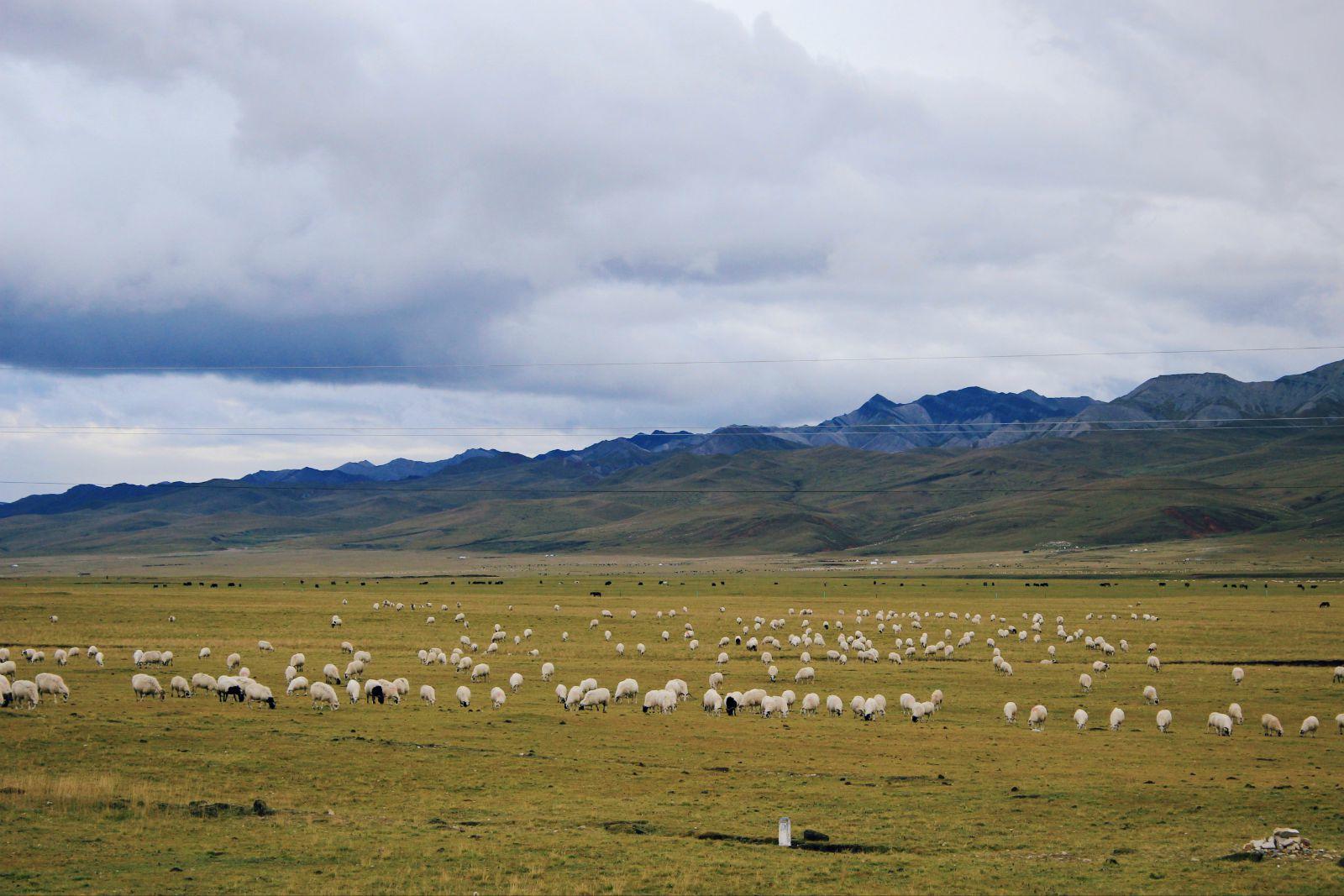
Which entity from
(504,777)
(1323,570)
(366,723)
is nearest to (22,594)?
(366,723)

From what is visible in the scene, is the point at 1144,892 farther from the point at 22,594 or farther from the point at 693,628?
the point at 22,594

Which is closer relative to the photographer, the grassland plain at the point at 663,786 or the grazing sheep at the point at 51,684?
the grassland plain at the point at 663,786

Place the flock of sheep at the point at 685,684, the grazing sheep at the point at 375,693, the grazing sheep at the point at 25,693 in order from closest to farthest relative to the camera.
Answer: the grazing sheep at the point at 25,693 → the flock of sheep at the point at 685,684 → the grazing sheep at the point at 375,693

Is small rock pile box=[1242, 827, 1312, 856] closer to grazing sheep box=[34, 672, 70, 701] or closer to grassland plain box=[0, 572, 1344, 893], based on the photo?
grassland plain box=[0, 572, 1344, 893]

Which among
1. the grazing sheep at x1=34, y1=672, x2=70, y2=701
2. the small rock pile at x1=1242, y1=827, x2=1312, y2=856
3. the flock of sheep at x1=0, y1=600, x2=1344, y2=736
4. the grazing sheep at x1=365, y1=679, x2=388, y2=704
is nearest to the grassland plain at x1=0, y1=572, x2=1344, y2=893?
the small rock pile at x1=1242, y1=827, x2=1312, y2=856

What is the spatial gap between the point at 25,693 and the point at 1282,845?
1384 inches

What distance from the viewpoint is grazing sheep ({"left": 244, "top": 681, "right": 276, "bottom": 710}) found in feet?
126

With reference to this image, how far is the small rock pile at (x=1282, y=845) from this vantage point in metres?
20.0

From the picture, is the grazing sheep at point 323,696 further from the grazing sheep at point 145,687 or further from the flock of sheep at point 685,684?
the grazing sheep at point 145,687

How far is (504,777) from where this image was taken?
93.4 ft

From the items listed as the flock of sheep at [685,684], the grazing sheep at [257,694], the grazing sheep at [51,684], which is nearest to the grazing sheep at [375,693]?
the flock of sheep at [685,684]

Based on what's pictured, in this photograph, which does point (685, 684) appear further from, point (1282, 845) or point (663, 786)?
point (1282, 845)

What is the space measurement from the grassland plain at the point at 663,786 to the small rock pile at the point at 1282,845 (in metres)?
0.52

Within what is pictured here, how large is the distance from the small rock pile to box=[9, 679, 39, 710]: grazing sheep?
112 ft
